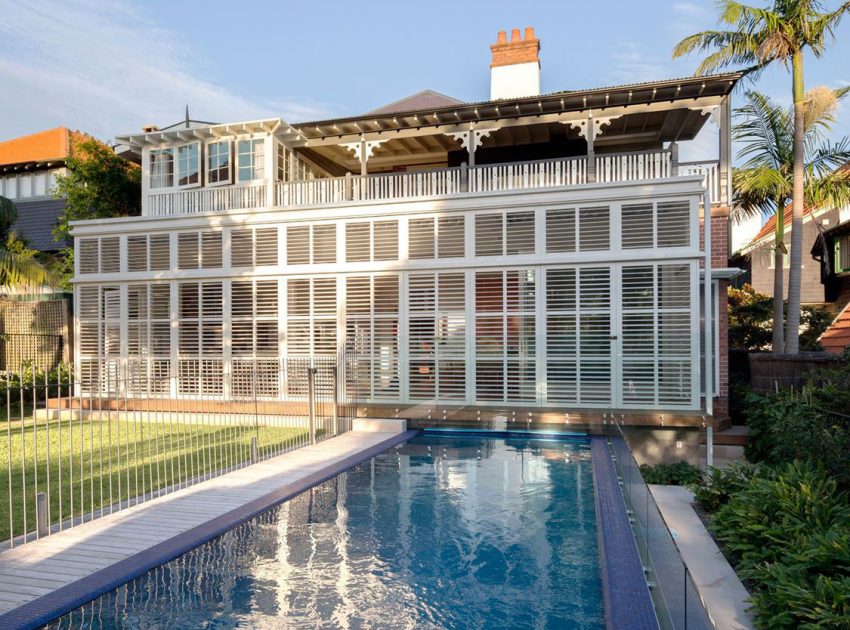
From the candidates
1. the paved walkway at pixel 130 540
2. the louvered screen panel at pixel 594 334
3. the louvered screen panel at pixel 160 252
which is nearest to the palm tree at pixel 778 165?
the louvered screen panel at pixel 594 334

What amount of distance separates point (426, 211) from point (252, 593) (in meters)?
9.35

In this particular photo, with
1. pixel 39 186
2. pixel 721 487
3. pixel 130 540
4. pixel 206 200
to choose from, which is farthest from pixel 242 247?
pixel 39 186

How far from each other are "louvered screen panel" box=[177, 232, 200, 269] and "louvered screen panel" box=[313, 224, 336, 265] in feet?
9.59

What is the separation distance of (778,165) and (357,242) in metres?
10.4

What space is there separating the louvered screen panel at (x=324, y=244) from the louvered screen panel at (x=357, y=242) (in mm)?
329

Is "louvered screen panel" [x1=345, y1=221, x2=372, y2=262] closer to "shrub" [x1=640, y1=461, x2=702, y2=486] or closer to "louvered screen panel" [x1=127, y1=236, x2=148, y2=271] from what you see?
"louvered screen panel" [x1=127, y1=236, x2=148, y2=271]

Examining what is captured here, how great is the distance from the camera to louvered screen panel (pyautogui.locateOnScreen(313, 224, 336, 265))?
44.6 feet

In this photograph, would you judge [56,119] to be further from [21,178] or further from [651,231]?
[651,231]

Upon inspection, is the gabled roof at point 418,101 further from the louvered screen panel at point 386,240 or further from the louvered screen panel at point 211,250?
the louvered screen panel at point 386,240

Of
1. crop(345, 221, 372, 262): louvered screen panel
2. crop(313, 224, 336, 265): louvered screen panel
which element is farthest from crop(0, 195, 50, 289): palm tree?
crop(345, 221, 372, 262): louvered screen panel

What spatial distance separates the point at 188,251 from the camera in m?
14.5

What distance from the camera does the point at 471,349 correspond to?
12492mm

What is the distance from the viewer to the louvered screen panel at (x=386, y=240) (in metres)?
13.2

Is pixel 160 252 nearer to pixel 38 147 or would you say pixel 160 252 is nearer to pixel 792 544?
pixel 792 544
